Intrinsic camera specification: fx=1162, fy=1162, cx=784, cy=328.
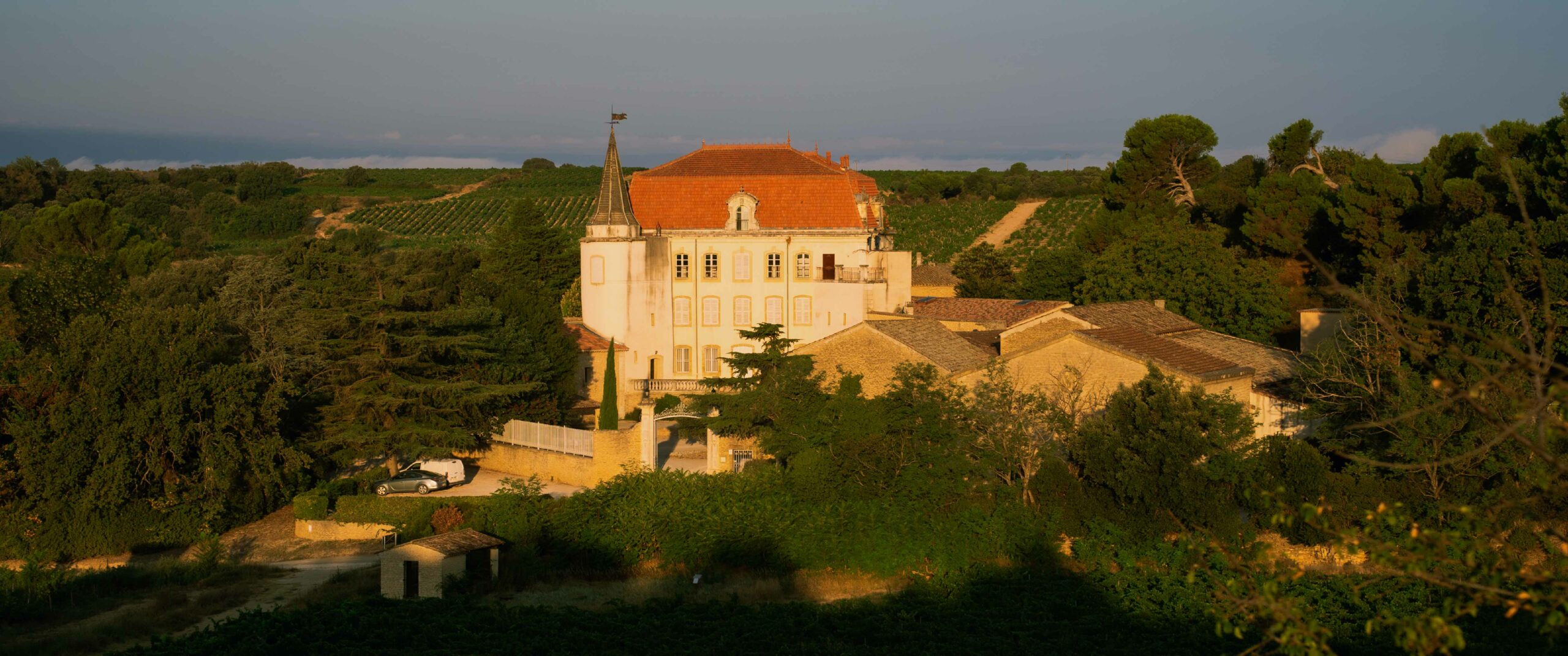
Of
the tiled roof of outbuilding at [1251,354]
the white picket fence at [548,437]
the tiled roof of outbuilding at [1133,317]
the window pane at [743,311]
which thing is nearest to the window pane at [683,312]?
the window pane at [743,311]

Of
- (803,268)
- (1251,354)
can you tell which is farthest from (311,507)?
(1251,354)

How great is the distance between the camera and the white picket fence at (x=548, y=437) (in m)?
29.4

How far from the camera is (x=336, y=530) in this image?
86.2ft

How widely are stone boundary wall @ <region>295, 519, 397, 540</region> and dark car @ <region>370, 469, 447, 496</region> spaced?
1.70 meters

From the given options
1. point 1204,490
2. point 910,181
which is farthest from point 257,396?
point 910,181

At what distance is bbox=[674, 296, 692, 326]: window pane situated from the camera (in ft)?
144

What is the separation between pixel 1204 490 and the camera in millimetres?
21812

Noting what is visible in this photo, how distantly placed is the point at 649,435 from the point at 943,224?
76237mm

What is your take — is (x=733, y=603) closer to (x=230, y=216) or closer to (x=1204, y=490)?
(x=1204, y=490)

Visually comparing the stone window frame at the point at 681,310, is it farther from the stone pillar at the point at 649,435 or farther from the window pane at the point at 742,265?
the stone pillar at the point at 649,435

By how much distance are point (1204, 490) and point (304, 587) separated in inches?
674

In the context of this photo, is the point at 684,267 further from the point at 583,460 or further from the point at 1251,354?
the point at 1251,354

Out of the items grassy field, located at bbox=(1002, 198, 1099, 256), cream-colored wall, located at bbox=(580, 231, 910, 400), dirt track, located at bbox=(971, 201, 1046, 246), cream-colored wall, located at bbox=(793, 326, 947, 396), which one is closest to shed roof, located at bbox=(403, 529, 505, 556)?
cream-colored wall, located at bbox=(793, 326, 947, 396)

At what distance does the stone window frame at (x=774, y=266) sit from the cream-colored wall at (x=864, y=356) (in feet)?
44.4
